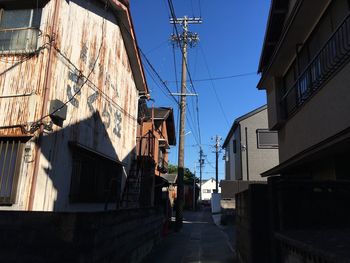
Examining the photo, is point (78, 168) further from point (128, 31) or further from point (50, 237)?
point (128, 31)

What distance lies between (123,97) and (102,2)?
3.78m

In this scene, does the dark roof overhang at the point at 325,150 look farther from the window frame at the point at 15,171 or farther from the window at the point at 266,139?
the window at the point at 266,139

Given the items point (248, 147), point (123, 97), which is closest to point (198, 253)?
point (123, 97)

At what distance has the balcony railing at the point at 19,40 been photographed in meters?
8.99

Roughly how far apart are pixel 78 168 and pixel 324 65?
679 centimetres

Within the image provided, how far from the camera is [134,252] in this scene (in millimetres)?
9195

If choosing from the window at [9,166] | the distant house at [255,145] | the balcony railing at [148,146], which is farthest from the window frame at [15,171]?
the distant house at [255,145]

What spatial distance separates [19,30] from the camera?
30.4ft

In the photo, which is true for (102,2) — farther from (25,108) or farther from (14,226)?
(14,226)

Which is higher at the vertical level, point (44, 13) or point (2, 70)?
point (44, 13)

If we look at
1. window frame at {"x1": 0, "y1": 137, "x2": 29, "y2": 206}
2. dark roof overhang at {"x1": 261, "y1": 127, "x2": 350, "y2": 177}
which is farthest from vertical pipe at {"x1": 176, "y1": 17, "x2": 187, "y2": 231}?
window frame at {"x1": 0, "y1": 137, "x2": 29, "y2": 206}

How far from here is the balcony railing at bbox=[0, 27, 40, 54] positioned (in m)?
8.99

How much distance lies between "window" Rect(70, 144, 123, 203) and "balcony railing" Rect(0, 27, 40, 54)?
2717 mm

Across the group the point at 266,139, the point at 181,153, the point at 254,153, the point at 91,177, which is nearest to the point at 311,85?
the point at 91,177
